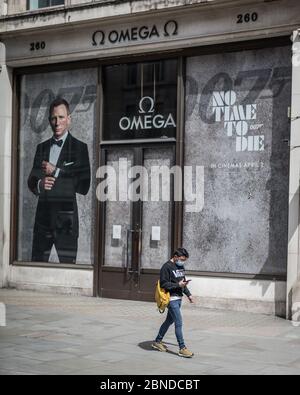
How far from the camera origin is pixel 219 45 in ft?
45.2

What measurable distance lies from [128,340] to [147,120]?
5.81 metres

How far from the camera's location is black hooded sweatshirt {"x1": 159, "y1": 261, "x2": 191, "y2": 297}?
30.5 ft

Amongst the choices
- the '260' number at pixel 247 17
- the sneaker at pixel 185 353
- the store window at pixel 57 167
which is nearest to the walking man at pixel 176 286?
the sneaker at pixel 185 353

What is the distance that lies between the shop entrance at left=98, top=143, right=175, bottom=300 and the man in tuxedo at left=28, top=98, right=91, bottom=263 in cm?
76

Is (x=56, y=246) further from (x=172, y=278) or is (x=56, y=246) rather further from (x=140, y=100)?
(x=172, y=278)

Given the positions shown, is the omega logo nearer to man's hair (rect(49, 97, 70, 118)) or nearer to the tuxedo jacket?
the tuxedo jacket

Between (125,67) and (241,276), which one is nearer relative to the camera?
(241,276)

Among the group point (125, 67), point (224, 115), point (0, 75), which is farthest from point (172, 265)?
point (0, 75)

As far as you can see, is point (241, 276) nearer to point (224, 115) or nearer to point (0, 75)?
point (224, 115)

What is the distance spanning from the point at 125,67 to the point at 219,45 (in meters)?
2.34

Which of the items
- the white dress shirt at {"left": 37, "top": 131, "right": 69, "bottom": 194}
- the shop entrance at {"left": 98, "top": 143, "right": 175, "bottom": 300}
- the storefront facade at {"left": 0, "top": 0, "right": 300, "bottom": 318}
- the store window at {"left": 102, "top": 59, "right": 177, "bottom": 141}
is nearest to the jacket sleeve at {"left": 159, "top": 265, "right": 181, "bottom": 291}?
the storefront facade at {"left": 0, "top": 0, "right": 300, "bottom": 318}

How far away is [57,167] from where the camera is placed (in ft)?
52.4

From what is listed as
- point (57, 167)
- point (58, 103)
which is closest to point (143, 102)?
point (58, 103)
